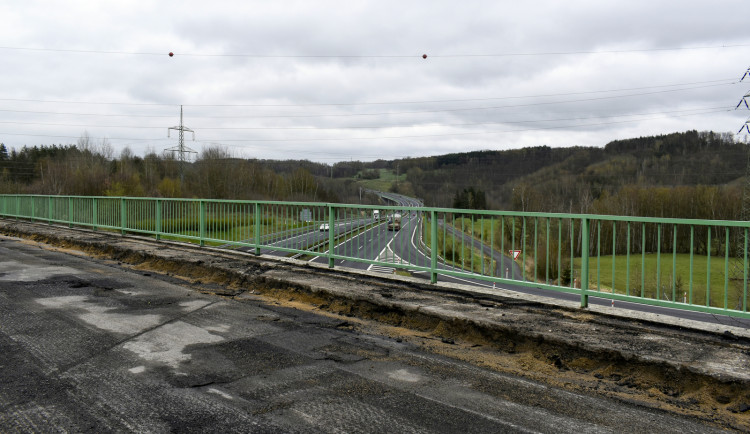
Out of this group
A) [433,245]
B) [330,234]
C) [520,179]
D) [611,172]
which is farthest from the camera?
[611,172]

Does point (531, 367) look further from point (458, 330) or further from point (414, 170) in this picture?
point (414, 170)

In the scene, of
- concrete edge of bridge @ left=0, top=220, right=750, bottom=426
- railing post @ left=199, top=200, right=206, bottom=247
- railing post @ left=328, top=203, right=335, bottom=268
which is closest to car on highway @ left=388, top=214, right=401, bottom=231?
concrete edge of bridge @ left=0, top=220, right=750, bottom=426

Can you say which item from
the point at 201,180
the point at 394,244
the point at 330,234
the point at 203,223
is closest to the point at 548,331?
the point at 394,244

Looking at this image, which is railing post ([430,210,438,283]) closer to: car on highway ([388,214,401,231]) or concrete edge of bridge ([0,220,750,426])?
concrete edge of bridge ([0,220,750,426])

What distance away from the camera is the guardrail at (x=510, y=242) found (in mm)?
6000

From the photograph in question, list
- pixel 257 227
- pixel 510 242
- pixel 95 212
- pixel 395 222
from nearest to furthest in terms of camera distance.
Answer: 1. pixel 510 242
2. pixel 395 222
3. pixel 257 227
4. pixel 95 212

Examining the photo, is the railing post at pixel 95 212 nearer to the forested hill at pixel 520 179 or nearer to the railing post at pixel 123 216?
the railing post at pixel 123 216

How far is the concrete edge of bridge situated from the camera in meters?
4.27

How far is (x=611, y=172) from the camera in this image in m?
45.8

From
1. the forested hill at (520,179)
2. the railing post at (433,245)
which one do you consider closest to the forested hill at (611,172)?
the forested hill at (520,179)

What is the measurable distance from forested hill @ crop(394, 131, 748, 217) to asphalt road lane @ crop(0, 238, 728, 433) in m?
32.1

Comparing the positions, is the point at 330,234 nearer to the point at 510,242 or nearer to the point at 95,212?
the point at 510,242

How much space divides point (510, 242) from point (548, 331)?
2689 mm

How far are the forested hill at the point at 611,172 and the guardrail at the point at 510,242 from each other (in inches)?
1059
